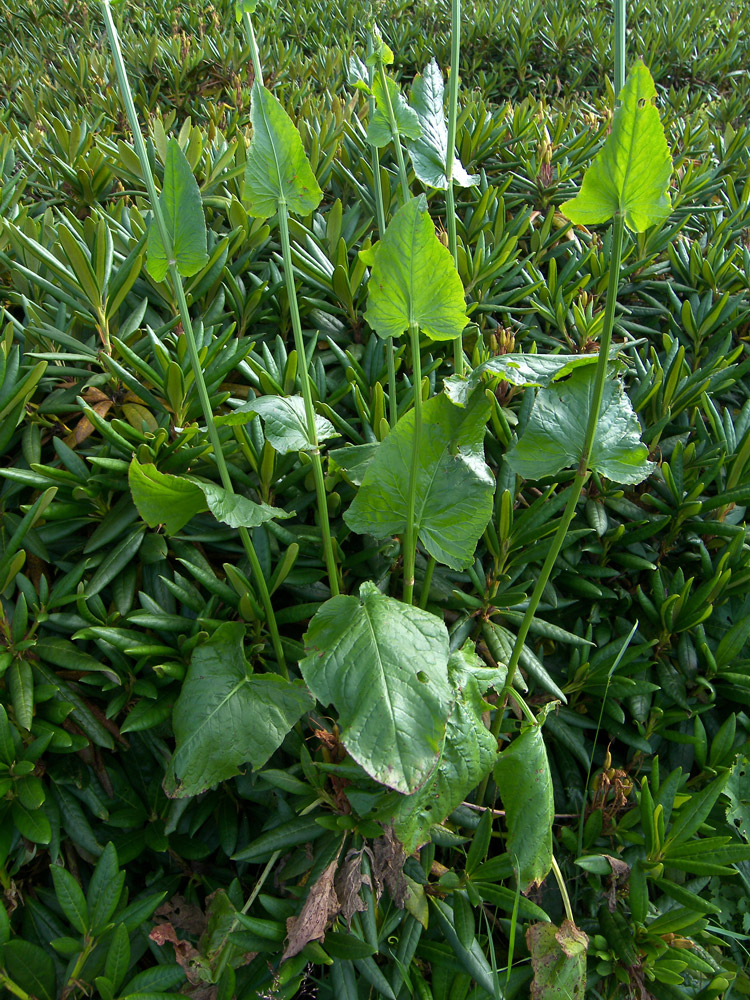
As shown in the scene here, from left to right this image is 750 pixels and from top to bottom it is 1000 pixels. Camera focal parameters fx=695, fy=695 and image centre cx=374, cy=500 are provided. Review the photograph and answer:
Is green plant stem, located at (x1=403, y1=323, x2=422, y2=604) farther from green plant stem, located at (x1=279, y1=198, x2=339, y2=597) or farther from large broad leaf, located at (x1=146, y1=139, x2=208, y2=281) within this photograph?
large broad leaf, located at (x1=146, y1=139, x2=208, y2=281)

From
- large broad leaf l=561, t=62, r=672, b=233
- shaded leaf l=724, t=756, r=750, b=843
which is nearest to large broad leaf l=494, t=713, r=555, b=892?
shaded leaf l=724, t=756, r=750, b=843

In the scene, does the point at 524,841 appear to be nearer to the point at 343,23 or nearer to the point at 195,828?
the point at 195,828

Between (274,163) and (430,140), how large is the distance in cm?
37

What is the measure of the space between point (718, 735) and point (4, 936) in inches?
61.3

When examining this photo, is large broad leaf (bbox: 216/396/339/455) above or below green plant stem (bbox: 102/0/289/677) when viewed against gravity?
below

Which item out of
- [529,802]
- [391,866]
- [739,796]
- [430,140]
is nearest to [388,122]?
[430,140]

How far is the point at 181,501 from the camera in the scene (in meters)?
1.27

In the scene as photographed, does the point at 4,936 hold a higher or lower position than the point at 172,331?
lower

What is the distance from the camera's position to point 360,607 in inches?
48.2

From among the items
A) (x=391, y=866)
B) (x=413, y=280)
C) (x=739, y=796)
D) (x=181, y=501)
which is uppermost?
(x=413, y=280)

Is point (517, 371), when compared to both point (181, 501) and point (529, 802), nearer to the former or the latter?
point (181, 501)

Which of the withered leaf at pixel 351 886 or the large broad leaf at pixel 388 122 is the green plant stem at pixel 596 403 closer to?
the withered leaf at pixel 351 886

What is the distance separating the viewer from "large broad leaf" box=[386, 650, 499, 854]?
1.22 meters

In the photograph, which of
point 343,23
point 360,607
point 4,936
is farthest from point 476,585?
point 343,23
